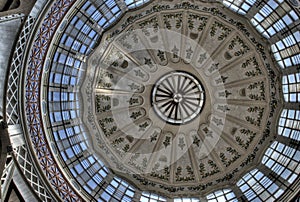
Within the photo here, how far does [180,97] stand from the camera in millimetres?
32219

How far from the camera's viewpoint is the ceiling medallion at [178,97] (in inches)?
1259

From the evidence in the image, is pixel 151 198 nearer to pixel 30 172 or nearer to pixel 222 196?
pixel 222 196

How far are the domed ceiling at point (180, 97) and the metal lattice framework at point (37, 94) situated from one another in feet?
20.8

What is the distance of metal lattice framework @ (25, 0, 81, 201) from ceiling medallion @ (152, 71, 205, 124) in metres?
12.9

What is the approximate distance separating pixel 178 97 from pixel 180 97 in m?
0.19

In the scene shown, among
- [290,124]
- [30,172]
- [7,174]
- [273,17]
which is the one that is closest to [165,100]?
[290,124]

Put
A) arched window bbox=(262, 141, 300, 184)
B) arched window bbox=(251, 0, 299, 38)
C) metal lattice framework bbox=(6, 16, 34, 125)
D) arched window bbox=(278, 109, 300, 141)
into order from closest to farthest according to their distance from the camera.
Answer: metal lattice framework bbox=(6, 16, 34, 125) < arched window bbox=(251, 0, 299, 38) < arched window bbox=(262, 141, 300, 184) < arched window bbox=(278, 109, 300, 141)

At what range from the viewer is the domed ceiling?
28047 millimetres

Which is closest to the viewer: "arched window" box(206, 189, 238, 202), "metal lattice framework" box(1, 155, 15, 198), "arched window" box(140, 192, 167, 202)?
"metal lattice framework" box(1, 155, 15, 198)

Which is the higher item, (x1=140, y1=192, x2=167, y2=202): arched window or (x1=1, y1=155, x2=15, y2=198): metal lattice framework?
(x1=1, y1=155, x2=15, y2=198): metal lattice framework

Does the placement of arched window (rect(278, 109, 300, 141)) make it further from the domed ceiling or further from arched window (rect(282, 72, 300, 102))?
the domed ceiling

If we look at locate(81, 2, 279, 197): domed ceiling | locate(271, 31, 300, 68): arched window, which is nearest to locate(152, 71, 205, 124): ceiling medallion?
locate(81, 2, 279, 197): domed ceiling

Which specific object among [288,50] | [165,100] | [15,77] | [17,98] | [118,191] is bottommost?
[118,191]

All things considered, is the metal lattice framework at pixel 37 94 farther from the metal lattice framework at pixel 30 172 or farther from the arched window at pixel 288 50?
the arched window at pixel 288 50
